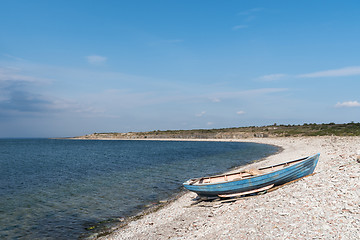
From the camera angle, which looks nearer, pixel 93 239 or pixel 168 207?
pixel 93 239

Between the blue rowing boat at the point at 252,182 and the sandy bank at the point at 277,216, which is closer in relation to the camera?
the sandy bank at the point at 277,216

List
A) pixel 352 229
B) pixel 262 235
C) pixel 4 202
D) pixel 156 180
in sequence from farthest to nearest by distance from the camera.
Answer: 1. pixel 156 180
2. pixel 4 202
3. pixel 262 235
4. pixel 352 229

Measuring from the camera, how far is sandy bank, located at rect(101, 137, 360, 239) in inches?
338

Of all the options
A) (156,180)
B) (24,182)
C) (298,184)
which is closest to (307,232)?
(298,184)

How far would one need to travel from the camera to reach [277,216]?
10062 mm

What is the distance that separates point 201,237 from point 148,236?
2932 millimetres

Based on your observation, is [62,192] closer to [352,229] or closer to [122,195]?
[122,195]

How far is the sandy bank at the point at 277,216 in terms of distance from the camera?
338 inches

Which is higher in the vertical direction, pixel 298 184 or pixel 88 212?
pixel 298 184

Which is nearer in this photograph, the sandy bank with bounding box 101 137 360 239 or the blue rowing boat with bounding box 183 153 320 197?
the sandy bank with bounding box 101 137 360 239

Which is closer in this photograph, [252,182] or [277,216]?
[277,216]

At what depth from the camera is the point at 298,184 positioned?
13922 mm

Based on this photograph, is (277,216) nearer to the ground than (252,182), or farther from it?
nearer to the ground

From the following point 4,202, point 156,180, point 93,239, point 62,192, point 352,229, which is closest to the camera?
point 352,229
